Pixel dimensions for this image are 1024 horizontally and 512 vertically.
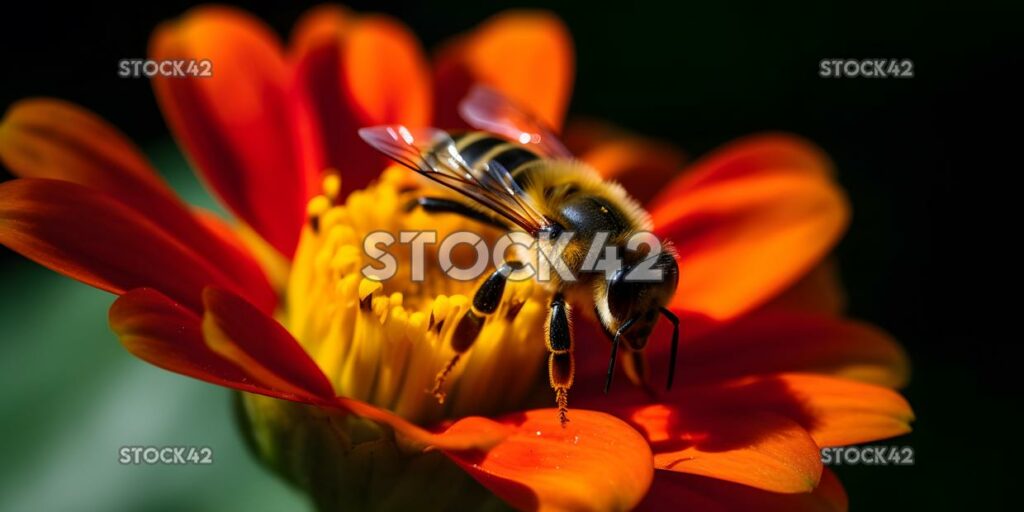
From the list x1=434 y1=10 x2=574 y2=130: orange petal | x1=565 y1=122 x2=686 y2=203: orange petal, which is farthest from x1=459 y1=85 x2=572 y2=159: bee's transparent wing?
x1=565 y1=122 x2=686 y2=203: orange petal

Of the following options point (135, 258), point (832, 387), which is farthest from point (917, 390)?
point (135, 258)

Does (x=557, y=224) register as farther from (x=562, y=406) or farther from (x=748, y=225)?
(x=748, y=225)

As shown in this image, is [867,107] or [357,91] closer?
[357,91]

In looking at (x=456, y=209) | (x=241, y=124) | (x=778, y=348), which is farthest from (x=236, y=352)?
(x=778, y=348)

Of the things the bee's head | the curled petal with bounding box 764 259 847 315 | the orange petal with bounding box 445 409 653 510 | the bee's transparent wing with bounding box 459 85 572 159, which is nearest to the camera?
the orange petal with bounding box 445 409 653 510

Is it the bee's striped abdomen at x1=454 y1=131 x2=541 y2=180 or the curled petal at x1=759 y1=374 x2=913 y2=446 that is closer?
the curled petal at x1=759 y1=374 x2=913 y2=446

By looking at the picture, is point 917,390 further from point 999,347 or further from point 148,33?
point 148,33

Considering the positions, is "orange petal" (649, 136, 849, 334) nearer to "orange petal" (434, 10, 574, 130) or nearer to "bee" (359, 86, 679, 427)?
"bee" (359, 86, 679, 427)
